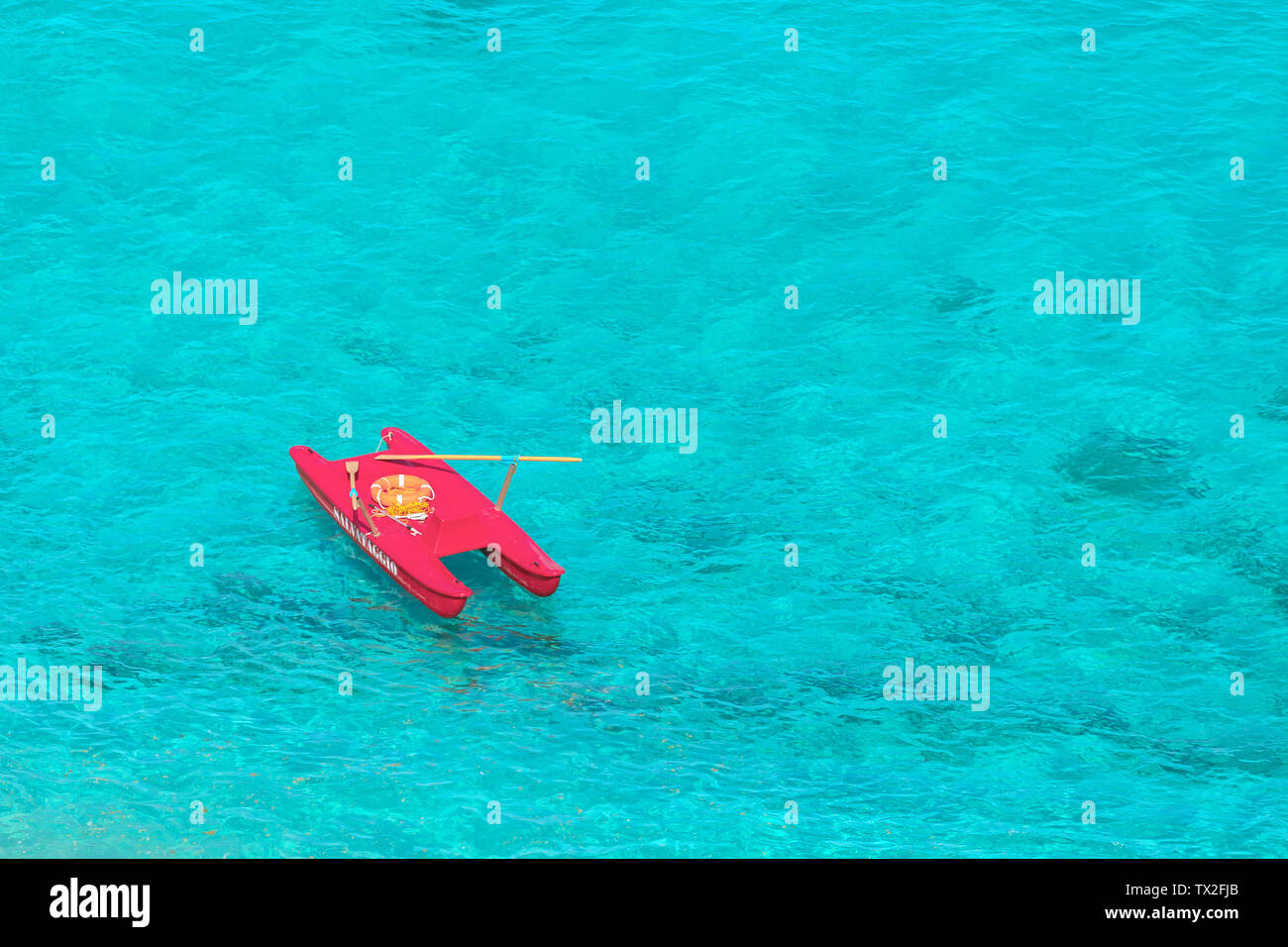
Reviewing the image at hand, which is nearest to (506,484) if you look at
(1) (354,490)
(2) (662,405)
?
(1) (354,490)

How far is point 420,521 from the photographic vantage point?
2037 inches

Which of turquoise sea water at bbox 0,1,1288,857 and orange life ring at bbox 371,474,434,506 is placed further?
orange life ring at bbox 371,474,434,506

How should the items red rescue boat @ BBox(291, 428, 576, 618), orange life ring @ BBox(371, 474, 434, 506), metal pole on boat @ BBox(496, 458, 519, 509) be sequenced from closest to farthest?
red rescue boat @ BBox(291, 428, 576, 618), metal pole on boat @ BBox(496, 458, 519, 509), orange life ring @ BBox(371, 474, 434, 506)

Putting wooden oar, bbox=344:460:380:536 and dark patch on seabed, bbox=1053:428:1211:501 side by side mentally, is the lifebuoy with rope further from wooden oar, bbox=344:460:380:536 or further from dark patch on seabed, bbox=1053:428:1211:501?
dark patch on seabed, bbox=1053:428:1211:501

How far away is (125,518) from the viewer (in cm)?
5375

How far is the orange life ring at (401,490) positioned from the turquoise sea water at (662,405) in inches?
89.0

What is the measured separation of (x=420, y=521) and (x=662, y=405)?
11323 mm

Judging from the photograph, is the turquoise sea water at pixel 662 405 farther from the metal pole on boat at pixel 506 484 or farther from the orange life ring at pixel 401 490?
the orange life ring at pixel 401 490

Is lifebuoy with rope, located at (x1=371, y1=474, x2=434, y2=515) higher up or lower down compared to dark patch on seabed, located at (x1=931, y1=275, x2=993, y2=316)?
lower down

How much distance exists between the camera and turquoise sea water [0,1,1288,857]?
147 ft

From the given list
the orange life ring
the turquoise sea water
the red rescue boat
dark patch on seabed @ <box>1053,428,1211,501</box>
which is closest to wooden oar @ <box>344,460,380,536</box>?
the red rescue boat

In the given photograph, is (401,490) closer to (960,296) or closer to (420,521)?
(420,521)

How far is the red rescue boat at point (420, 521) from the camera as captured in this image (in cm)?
4969

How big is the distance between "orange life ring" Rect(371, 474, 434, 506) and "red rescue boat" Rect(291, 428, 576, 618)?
3 centimetres
